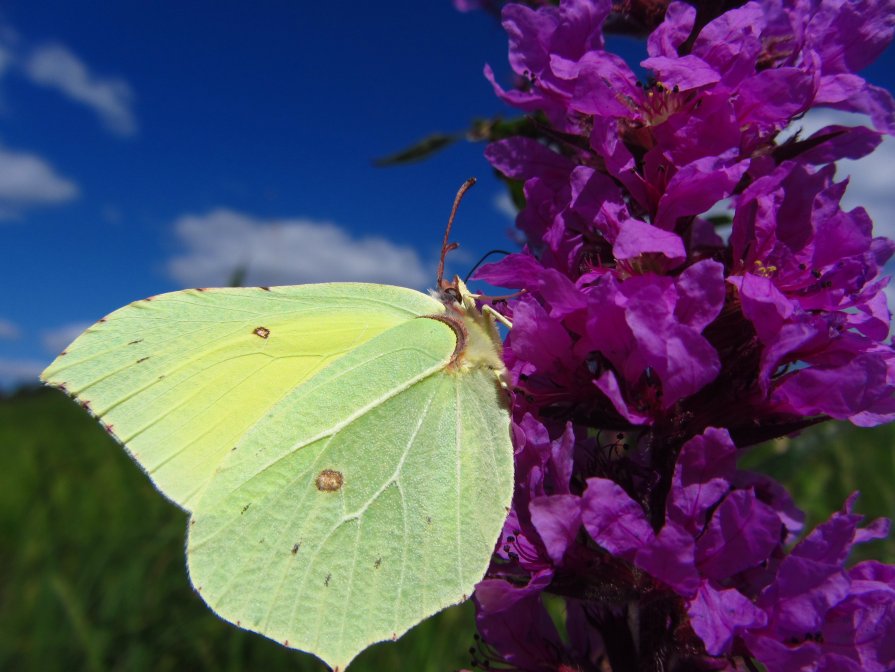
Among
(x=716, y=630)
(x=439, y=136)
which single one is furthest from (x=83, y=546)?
(x=716, y=630)

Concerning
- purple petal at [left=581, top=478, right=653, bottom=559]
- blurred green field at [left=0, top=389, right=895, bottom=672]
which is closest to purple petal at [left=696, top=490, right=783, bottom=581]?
purple petal at [left=581, top=478, right=653, bottom=559]

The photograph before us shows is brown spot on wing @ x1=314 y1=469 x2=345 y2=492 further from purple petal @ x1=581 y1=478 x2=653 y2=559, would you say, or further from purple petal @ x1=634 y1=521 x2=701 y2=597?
purple petal @ x1=634 y1=521 x2=701 y2=597

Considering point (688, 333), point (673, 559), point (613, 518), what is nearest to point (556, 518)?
point (613, 518)

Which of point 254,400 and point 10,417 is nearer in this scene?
point 254,400

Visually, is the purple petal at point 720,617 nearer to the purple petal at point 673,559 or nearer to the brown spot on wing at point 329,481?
the purple petal at point 673,559

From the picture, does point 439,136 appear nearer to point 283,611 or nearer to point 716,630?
point 283,611
